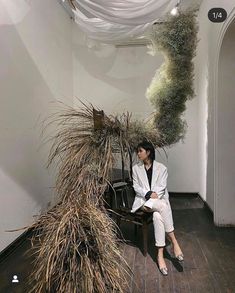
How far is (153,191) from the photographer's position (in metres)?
3.10

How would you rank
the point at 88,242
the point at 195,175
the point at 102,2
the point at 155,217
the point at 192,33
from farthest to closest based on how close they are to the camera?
the point at 195,175, the point at 192,33, the point at 155,217, the point at 102,2, the point at 88,242

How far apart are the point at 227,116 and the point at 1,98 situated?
8.55ft

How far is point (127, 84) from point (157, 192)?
2800mm

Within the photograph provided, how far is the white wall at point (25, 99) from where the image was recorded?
3064 mm

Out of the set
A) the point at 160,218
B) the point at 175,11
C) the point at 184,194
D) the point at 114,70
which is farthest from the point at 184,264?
the point at 114,70

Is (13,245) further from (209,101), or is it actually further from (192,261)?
(209,101)

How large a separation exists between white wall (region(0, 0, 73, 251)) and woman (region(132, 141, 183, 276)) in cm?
131

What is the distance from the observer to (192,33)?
353 centimetres

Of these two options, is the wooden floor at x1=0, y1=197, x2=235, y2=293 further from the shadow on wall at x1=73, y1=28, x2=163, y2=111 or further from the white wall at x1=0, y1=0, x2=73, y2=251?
the shadow on wall at x1=73, y1=28, x2=163, y2=111

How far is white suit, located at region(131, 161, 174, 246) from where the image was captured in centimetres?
295

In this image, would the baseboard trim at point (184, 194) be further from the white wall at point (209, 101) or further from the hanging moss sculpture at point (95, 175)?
the hanging moss sculpture at point (95, 175)

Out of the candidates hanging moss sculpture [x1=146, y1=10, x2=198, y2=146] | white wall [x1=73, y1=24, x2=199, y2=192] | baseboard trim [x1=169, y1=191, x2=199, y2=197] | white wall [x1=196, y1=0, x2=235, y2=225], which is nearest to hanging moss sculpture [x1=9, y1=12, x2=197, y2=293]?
hanging moss sculpture [x1=146, y1=10, x2=198, y2=146]

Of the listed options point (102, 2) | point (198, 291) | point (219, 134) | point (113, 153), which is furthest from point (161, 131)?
point (198, 291)

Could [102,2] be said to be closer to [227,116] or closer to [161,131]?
[161,131]
